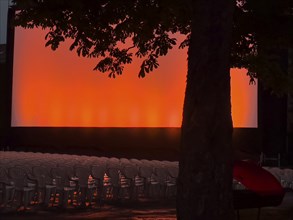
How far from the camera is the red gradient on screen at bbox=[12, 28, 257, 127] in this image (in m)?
24.0

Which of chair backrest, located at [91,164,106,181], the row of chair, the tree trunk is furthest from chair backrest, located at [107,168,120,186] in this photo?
the tree trunk

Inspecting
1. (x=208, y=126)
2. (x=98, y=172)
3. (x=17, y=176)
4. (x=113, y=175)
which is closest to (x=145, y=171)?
(x=113, y=175)

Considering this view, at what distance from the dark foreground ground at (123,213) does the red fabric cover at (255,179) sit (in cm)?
374

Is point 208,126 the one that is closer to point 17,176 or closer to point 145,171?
point 17,176

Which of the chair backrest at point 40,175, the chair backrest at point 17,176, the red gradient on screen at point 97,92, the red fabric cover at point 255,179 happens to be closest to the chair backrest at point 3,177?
the chair backrest at point 17,176

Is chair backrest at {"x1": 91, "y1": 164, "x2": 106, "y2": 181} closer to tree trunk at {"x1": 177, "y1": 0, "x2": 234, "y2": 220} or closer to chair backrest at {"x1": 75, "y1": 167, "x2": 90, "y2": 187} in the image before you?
chair backrest at {"x1": 75, "y1": 167, "x2": 90, "y2": 187}

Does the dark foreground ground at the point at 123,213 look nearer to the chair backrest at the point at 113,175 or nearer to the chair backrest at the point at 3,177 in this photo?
the chair backrest at the point at 113,175

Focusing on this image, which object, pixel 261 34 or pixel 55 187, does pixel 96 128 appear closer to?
pixel 55 187

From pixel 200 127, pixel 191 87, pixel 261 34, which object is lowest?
pixel 200 127

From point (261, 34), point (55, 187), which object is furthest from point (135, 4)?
point (55, 187)

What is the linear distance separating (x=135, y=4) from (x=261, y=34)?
2.03m

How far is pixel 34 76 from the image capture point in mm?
24344

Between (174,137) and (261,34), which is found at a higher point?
(261,34)

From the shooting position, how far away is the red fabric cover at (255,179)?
659 centimetres
